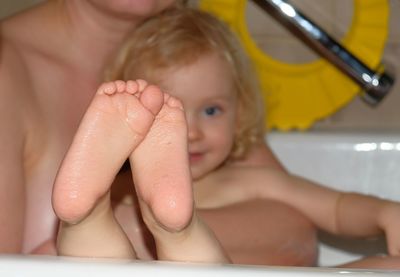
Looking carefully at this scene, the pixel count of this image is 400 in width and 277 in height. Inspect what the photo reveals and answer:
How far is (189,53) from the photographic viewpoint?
1.60 metres

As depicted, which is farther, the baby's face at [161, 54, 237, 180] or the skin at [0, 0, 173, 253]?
the baby's face at [161, 54, 237, 180]

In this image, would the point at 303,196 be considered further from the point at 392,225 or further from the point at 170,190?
the point at 170,190

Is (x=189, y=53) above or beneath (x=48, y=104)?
above

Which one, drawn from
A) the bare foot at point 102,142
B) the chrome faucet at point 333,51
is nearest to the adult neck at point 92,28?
the chrome faucet at point 333,51

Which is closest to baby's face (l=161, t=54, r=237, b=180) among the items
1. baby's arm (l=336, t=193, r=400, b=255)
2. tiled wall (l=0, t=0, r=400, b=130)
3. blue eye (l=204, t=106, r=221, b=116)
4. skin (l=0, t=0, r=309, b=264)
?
blue eye (l=204, t=106, r=221, b=116)

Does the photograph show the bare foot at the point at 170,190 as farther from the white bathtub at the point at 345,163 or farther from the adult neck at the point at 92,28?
the white bathtub at the point at 345,163

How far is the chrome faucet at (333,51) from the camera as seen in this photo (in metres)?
1.96

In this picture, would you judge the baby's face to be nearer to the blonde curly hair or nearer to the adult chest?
the blonde curly hair

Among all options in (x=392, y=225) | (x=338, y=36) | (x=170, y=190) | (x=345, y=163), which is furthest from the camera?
(x=338, y=36)

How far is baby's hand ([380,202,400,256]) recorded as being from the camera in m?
1.46

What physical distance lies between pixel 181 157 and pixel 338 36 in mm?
1067

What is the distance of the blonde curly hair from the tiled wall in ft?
1.06

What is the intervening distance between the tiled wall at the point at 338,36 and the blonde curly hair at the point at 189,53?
1.06 feet

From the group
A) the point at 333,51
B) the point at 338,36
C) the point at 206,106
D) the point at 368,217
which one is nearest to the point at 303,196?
the point at 368,217
